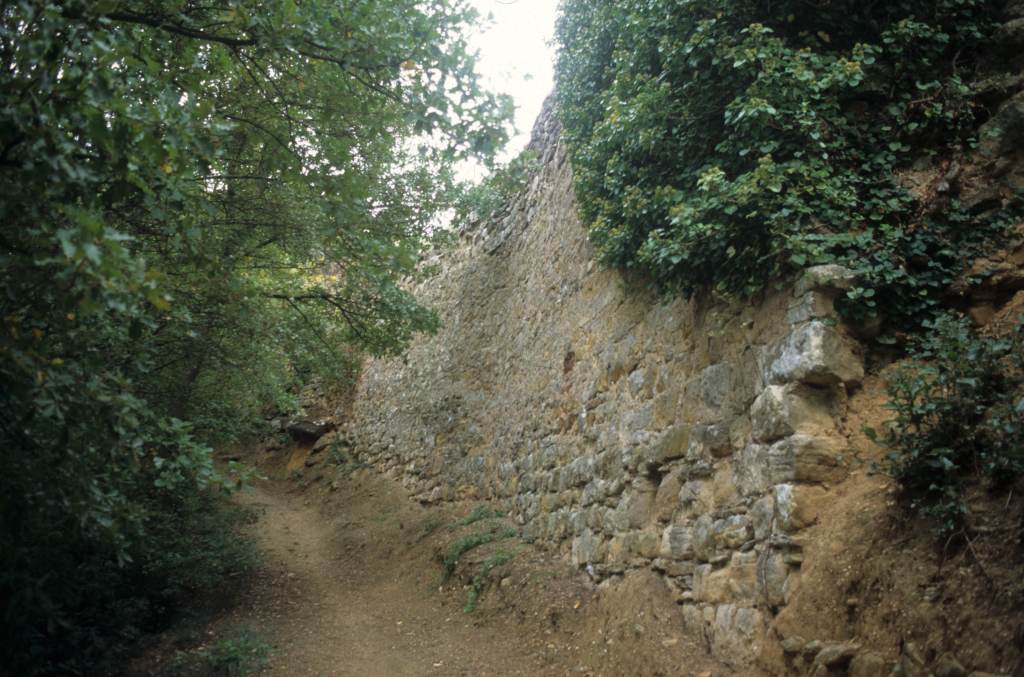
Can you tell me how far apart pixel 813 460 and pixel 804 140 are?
205 centimetres

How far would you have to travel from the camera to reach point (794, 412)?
4.09 meters

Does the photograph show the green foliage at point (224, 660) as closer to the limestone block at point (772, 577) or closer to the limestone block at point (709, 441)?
the limestone block at point (709, 441)

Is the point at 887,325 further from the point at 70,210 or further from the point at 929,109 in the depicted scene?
the point at 70,210

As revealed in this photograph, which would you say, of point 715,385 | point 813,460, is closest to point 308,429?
point 715,385

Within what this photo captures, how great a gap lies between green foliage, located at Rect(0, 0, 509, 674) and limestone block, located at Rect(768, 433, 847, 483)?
2.52 metres

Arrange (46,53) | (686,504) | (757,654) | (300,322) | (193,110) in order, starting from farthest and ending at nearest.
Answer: (300,322), (686,504), (757,654), (193,110), (46,53)

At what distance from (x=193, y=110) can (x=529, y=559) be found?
5410mm

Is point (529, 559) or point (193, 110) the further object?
point (529, 559)

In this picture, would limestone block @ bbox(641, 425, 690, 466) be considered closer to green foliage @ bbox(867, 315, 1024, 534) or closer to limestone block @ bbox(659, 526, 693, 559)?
limestone block @ bbox(659, 526, 693, 559)

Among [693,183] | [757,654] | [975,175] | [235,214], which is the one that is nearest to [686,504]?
[757,654]

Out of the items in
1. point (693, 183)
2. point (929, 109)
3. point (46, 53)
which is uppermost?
point (929, 109)

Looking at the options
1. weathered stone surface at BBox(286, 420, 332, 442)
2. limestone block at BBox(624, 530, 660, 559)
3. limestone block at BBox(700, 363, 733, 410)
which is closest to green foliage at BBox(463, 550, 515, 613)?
limestone block at BBox(624, 530, 660, 559)

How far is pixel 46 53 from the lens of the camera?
279 centimetres

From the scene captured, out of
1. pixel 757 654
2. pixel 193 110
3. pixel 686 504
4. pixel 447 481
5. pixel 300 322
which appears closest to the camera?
pixel 193 110
